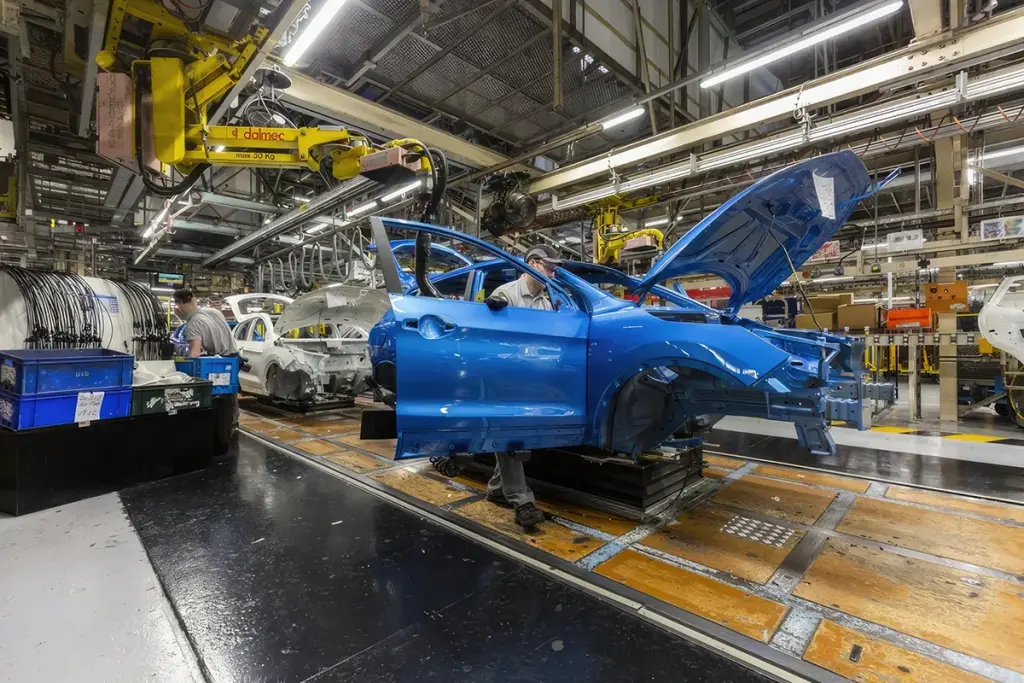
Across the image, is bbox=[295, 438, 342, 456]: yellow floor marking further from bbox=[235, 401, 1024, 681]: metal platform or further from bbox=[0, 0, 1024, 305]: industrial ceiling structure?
bbox=[0, 0, 1024, 305]: industrial ceiling structure

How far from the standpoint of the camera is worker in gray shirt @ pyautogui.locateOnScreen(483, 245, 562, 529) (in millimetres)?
2832

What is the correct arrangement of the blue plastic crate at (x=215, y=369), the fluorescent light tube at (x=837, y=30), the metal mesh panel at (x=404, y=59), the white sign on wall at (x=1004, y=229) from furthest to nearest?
the white sign on wall at (x=1004, y=229)
the metal mesh panel at (x=404, y=59)
the blue plastic crate at (x=215, y=369)
the fluorescent light tube at (x=837, y=30)

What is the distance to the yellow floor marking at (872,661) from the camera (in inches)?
62.1

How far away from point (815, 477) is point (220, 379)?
5.71 m

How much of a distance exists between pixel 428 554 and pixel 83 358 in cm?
294

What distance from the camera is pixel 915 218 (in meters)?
7.08

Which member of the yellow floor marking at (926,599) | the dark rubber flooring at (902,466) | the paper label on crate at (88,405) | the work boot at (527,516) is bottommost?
the dark rubber flooring at (902,466)

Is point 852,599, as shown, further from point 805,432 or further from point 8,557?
point 8,557

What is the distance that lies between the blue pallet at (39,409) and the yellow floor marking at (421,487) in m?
2.16

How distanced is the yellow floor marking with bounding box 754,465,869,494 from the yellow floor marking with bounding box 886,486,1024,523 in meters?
0.21

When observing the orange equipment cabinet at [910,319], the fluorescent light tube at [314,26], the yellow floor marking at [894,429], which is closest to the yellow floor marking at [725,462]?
the yellow floor marking at [894,429]

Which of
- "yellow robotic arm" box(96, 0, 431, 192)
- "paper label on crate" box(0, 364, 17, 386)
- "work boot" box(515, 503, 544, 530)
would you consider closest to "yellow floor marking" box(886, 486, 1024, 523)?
"work boot" box(515, 503, 544, 530)

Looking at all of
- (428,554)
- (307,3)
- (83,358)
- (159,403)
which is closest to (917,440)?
(428,554)

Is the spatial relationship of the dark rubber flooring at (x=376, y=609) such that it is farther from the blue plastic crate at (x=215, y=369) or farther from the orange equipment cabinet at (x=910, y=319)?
the orange equipment cabinet at (x=910, y=319)
